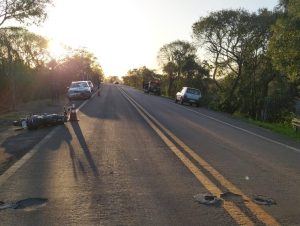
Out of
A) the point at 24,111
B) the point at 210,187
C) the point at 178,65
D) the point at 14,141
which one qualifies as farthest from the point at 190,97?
the point at 178,65

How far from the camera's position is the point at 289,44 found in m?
26.9

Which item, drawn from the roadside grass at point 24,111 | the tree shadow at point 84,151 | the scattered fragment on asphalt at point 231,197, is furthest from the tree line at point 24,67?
the scattered fragment on asphalt at point 231,197

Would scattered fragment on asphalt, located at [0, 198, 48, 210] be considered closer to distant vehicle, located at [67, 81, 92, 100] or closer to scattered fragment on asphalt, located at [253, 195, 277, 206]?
scattered fragment on asphalt, located at [253, 195, 277, 206]

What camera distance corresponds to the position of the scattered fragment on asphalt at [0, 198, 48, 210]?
244 inches

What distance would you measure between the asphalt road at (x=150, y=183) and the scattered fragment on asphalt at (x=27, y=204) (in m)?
0.01

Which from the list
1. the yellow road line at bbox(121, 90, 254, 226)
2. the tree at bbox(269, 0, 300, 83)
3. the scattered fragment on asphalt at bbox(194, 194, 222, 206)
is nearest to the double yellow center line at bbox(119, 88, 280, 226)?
the yellow road line at bbox(121, 90, 254, 226)

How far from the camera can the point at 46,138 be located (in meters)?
13.5

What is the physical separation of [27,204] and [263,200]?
9.91ft

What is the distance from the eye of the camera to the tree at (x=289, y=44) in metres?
26.5

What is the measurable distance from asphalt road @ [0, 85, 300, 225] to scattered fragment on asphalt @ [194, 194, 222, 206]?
0.09ft

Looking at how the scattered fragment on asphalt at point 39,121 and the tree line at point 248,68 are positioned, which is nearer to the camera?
the scattered fragment on asphalt at point 39,121

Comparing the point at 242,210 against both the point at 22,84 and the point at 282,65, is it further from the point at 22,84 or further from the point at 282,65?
the point at 22,84

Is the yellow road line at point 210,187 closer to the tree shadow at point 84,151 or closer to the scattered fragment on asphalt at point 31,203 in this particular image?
the tree shadow at point 84,151

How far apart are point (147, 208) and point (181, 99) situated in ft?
123
